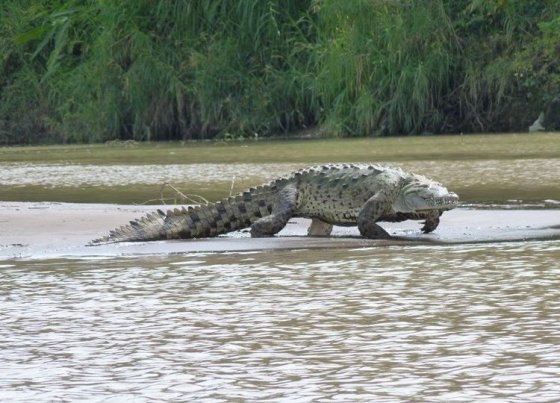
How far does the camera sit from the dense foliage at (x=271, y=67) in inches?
1056

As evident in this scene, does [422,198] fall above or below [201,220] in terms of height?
above

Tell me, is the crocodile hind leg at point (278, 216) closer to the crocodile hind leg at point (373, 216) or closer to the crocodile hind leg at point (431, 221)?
the crocodile hind leg at point (373, 216)

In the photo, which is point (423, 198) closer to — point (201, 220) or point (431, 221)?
point (431, 221)

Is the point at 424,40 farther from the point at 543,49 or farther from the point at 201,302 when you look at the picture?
the point at 201,302

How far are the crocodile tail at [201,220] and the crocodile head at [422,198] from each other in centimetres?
87

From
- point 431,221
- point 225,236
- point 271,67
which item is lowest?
point 225,236

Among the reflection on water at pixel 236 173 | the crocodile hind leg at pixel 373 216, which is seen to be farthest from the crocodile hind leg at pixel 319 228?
the reflection on water at pixel 236 173

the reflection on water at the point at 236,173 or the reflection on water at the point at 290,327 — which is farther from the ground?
the reflection on water at the point at 236,173

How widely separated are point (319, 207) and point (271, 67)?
20809 millimetres

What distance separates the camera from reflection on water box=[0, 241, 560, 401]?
4.41m

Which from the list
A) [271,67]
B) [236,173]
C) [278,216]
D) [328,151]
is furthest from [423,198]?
[271,67]

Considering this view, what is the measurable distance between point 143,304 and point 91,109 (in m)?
25.5

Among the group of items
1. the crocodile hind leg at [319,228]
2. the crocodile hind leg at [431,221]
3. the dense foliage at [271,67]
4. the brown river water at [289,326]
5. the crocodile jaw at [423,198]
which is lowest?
the brown river water at [289,326]

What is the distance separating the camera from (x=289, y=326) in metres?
5.48
